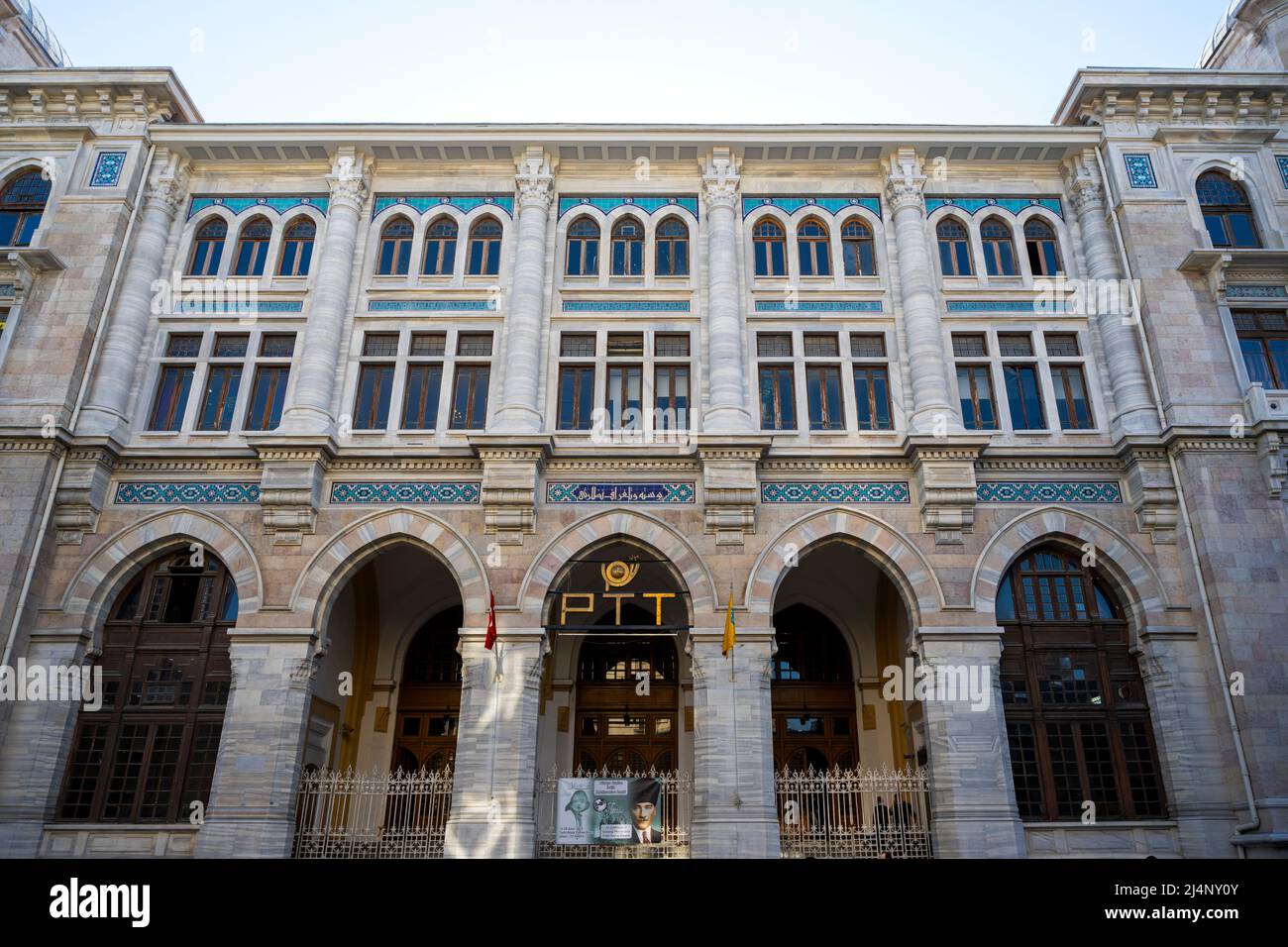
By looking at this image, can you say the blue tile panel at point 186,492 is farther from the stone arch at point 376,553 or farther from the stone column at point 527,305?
the stone column at point 527,305

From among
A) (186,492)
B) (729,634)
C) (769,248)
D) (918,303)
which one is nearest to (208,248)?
(186,492)

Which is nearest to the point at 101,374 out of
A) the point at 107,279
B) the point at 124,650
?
the point at 107,279

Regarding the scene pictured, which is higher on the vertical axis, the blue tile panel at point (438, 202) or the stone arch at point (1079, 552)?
the blue tile panel at point (438, 202)

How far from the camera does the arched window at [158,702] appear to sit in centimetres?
1720

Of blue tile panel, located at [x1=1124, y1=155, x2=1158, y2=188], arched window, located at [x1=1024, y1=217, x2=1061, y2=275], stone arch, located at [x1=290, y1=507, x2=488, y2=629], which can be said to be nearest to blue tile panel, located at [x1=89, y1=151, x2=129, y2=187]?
stone arch, located at [x1=290, y1=507, x2=488, y2=629]

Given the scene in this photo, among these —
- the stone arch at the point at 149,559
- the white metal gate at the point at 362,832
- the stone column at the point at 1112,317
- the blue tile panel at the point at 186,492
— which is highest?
the stone column at the point at 1112,317

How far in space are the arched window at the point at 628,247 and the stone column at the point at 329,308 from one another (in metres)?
6.25

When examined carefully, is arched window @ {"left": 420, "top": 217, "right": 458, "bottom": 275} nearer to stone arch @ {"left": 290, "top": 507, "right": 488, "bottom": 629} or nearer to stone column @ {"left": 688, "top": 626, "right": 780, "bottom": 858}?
stone arch @ {"left": 290, "top": 507, "right": 488, "bottom": 629}

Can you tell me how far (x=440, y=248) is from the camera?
21.6 m

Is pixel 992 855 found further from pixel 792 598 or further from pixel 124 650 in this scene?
pixel 124 650

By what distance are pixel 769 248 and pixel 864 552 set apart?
784 cm

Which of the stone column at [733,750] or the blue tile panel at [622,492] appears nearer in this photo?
the stone column at [733,750]

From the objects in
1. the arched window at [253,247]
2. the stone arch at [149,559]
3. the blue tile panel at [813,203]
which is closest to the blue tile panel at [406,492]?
the stone arch at [149,559]
